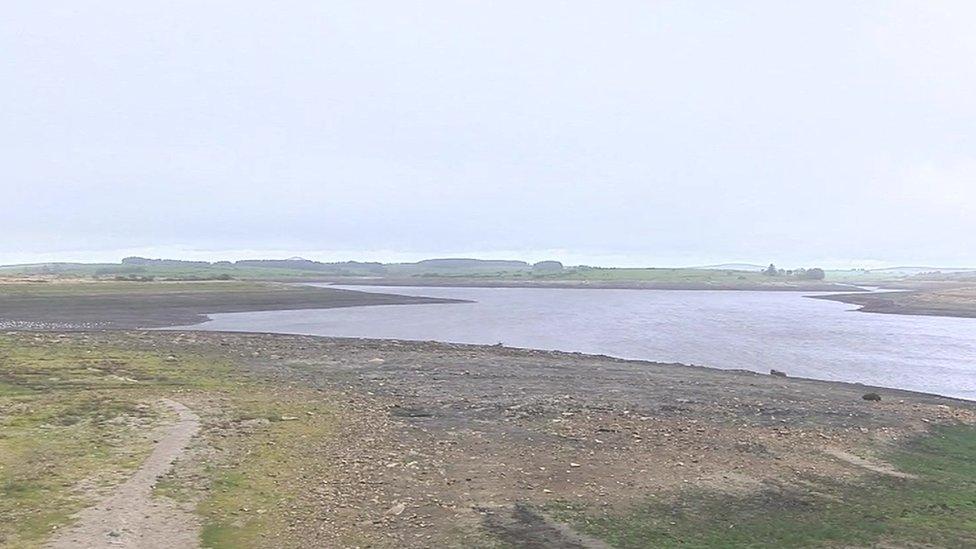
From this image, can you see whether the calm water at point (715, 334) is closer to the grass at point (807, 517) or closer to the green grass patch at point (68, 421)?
the grass at point (807, 517)

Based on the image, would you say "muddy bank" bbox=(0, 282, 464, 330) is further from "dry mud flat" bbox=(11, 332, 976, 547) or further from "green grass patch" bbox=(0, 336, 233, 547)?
"dry mud flat" bbox=(11, 332, 976, 547)

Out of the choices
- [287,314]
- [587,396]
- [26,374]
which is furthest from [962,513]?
[287,314]

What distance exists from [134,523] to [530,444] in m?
9.60

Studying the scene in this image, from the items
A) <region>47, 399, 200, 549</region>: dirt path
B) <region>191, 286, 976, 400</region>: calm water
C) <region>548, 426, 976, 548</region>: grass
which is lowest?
<region>191, 286, 976, 400</region>: calm water

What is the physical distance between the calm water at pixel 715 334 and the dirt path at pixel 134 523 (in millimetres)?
34443

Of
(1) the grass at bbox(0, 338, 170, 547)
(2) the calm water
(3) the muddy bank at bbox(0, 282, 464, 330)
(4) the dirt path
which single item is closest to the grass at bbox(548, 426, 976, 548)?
(4) the dirt path

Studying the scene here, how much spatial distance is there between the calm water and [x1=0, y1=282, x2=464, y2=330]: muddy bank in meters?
5.86

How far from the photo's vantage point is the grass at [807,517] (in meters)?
12.2

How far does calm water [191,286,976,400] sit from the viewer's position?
43562 millimetres

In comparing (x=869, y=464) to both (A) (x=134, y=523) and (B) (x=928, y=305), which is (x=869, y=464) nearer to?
(A) (x=134, y=523)

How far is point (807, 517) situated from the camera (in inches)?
532

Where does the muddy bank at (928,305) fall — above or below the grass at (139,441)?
below

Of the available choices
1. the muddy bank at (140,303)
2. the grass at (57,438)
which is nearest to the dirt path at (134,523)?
the grass at (57,438)

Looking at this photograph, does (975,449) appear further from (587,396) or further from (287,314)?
(287,314)
